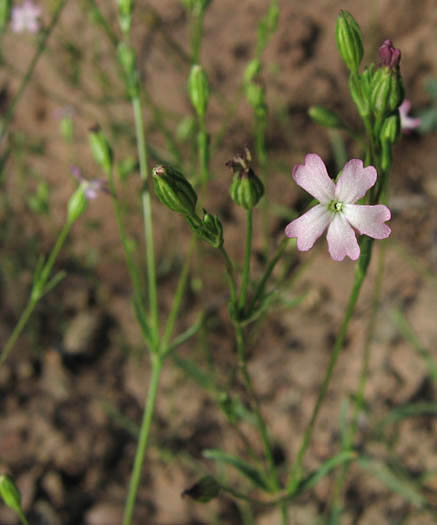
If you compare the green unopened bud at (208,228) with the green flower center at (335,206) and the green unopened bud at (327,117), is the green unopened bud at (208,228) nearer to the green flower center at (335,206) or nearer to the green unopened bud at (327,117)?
the green flower center at (335,206)

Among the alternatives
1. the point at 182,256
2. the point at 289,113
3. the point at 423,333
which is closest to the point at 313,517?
the point at 423,333

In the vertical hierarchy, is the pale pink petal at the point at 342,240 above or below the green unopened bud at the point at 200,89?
below

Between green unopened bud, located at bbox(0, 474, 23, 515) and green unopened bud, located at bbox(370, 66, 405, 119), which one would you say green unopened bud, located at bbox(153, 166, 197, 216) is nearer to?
green unopened bud, located at bbox(370, 66, 405, 119)

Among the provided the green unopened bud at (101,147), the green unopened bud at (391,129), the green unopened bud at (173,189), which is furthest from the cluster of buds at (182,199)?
the green unopened bud at (101,147)

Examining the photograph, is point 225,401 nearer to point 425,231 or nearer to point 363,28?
point 425,231

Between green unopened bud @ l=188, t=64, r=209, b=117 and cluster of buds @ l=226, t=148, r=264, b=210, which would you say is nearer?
cluster of buds @ l=226, t=148, r=264, b=210

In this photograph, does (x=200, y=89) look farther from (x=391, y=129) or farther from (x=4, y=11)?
(x=4, y=11)

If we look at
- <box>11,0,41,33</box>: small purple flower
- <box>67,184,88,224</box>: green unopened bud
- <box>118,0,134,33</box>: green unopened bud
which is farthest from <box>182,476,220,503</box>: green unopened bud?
<box>11,0,41,33</box>: small purple flower
